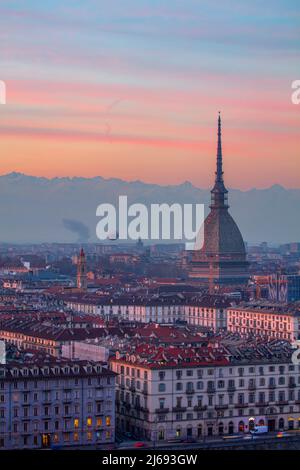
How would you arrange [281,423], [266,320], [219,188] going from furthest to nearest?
1. [219,188]
2. [266,320]
3. [281,423]

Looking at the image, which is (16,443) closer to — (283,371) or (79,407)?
(79,407)

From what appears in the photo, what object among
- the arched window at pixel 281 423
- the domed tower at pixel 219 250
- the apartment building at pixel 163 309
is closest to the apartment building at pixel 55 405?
the arched window at pixel 281 423

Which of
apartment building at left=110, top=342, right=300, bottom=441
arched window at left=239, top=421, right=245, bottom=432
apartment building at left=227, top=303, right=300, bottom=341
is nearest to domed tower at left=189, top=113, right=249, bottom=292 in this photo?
apartment building at left=227, top=303, right=300, bottom=341

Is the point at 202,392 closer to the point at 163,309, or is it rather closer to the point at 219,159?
the point at 163,309

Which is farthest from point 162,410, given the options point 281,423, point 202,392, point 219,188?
point 219,188

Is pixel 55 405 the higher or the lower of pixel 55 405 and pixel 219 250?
the lower

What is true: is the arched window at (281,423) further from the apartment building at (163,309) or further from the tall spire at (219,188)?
the tall spire at (219,188)
